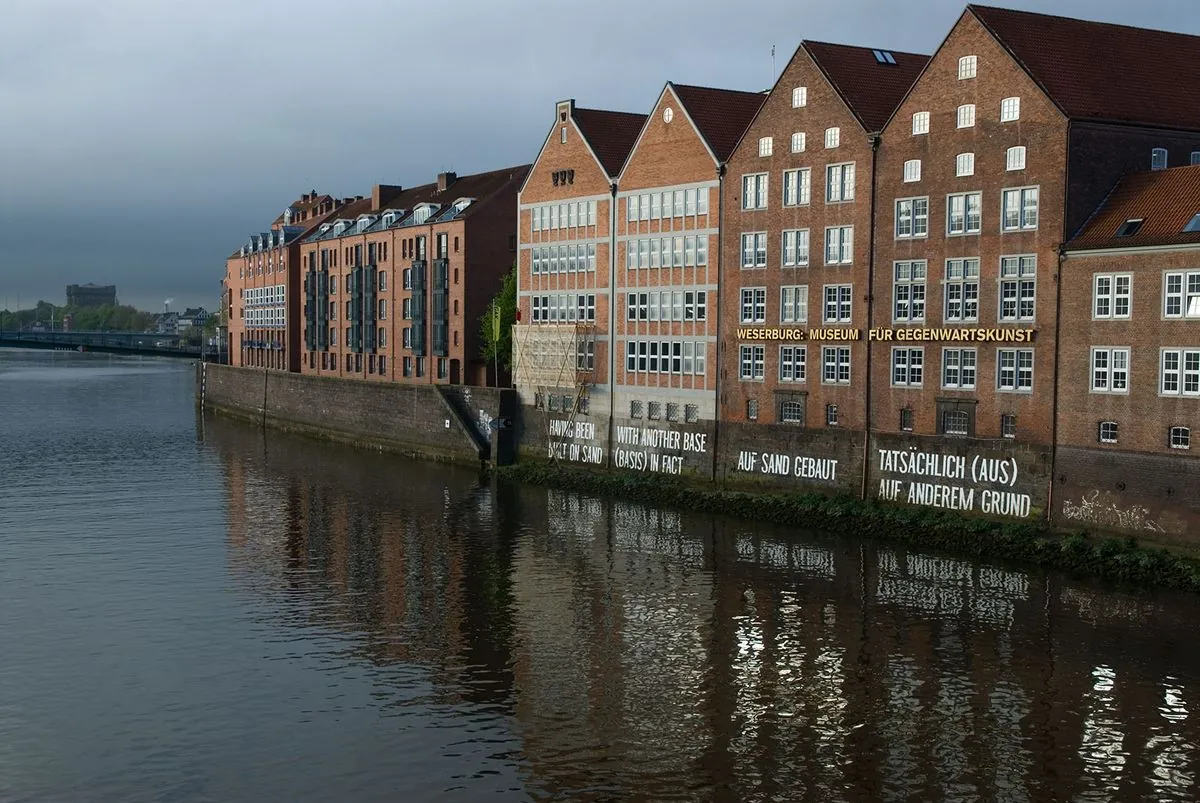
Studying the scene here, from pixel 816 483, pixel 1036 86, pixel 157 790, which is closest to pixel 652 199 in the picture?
pixel 816 483

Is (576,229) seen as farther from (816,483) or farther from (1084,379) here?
(1084,379)

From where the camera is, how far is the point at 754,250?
6397 cm

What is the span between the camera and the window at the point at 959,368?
53.4 meters

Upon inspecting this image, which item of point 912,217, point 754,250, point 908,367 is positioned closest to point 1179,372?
point 908,367

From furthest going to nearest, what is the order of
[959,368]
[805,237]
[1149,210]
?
[805,237] → [959,368] → [1149,210]

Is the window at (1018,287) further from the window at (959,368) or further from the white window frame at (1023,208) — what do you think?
the window at (959,368)

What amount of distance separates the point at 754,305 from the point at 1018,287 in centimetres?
1503

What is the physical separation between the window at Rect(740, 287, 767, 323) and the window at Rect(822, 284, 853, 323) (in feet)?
13.1

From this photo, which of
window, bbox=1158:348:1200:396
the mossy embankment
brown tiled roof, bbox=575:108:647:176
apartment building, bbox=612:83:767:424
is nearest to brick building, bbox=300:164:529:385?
brown tiled roof, bbox=575:108:647:176

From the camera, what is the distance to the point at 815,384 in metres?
60.3

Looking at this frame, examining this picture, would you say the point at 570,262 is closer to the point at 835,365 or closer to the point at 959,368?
the point at 835,365

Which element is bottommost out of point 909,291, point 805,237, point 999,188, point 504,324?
point 504,324

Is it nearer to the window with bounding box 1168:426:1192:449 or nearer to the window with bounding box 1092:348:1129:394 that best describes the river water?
the window with bounding box 1168:426:1192:449

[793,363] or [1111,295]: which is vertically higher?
[1111,295]
